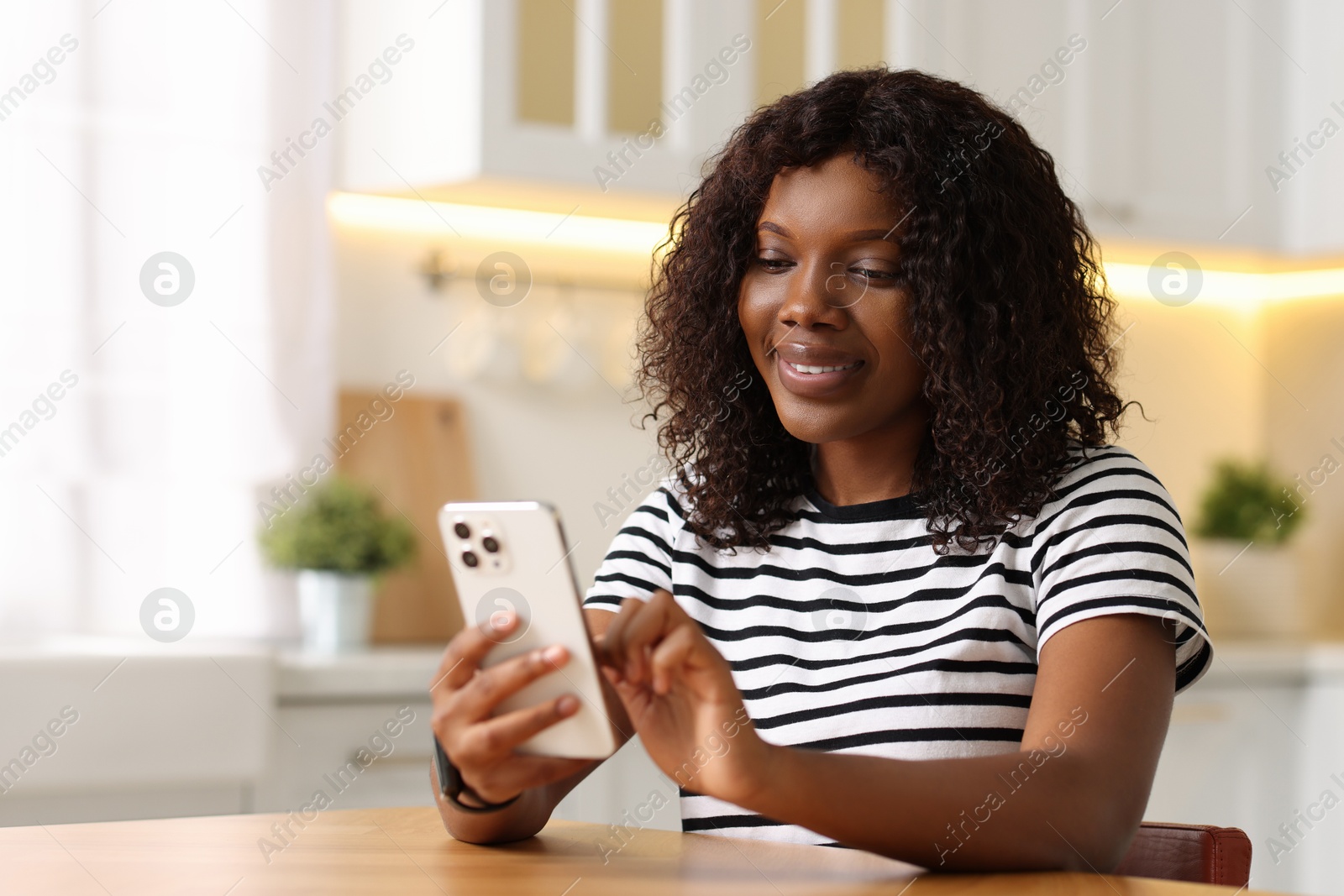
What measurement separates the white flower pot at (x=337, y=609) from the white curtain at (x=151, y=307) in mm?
113

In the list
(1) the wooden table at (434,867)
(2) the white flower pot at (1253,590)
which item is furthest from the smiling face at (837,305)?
(2) the white flower pot at (1253,590)

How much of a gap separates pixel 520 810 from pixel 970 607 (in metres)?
0.37

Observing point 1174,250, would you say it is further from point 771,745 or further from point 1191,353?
point 771,745

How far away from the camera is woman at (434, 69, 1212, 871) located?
0.96 m

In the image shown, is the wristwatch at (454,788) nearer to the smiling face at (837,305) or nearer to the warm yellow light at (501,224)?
the smiling face at (837,305)

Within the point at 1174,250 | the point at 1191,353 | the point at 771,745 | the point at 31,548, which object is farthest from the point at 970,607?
the point at 1191,353

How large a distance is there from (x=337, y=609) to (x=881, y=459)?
3.85 ft

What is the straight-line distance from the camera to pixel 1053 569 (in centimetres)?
108

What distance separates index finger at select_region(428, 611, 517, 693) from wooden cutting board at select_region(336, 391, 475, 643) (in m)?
1.47

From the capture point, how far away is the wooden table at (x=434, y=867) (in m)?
0.83

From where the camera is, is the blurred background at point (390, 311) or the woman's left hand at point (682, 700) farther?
the blurred background at point (390, 311)

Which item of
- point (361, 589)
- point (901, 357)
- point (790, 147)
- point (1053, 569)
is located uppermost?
point (790, 147)

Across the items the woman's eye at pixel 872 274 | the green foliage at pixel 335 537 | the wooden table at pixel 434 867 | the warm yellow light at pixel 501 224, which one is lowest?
the green foliage at pixel 335 537

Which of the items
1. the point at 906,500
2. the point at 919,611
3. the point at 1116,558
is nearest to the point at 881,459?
the point at 906,500
